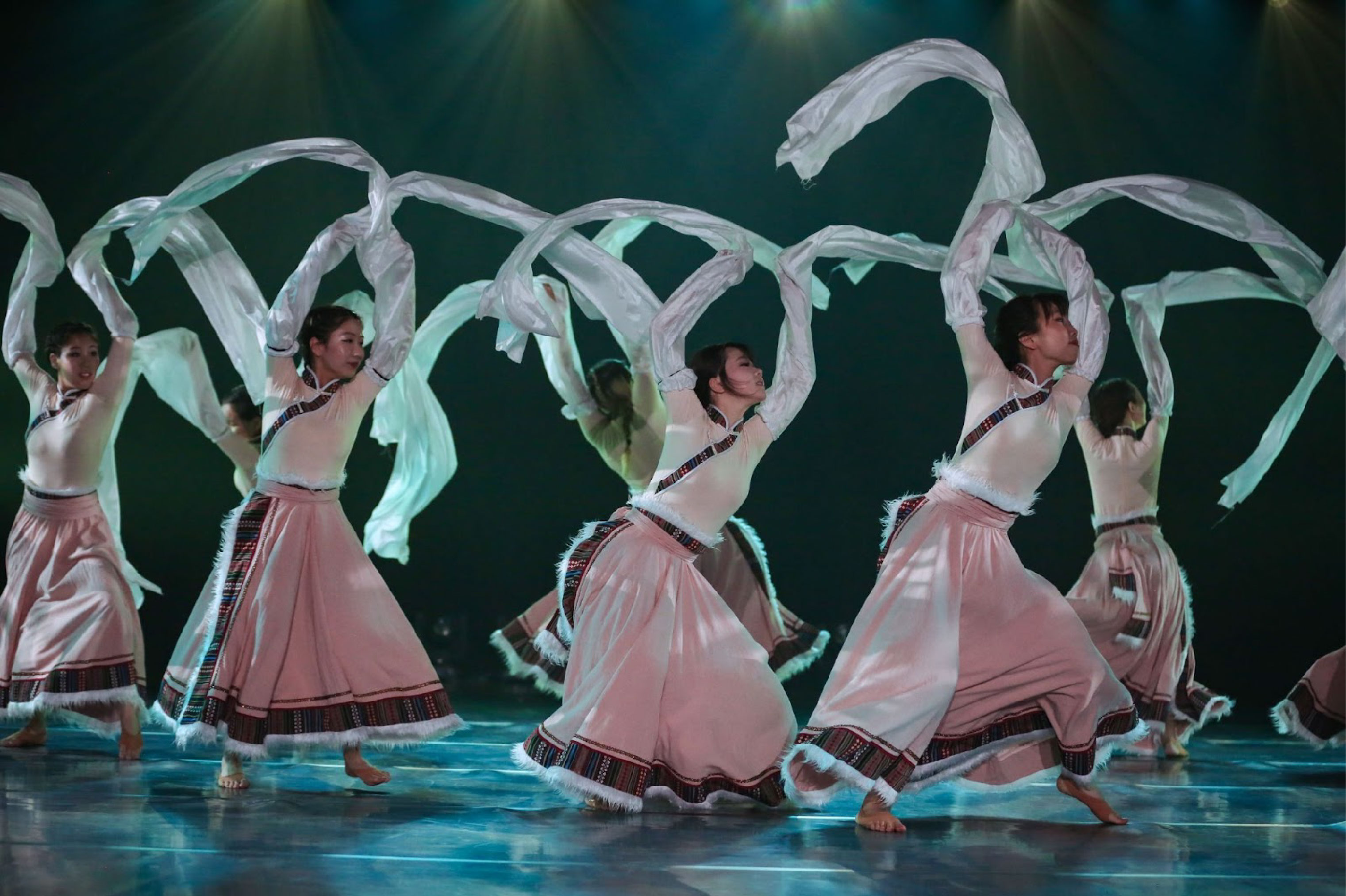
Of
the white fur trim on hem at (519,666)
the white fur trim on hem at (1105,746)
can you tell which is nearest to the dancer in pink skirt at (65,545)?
the white fur trim on hem at (519,666)

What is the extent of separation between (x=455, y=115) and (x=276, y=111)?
0.95m

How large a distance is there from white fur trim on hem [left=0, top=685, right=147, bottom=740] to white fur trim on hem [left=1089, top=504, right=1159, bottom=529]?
3.47 metres

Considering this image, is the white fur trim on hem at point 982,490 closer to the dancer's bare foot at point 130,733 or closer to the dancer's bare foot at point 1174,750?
the dancer's bare foot at point 1174,750

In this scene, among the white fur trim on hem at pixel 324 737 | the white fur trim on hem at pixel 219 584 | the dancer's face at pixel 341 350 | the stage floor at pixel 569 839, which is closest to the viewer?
the stage floor at pixel 569 839

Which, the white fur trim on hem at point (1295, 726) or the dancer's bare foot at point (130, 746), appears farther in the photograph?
the white fur trim on hem at point (1295, 726)

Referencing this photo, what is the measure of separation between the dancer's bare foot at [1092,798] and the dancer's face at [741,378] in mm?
1333

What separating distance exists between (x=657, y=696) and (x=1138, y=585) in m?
2.24

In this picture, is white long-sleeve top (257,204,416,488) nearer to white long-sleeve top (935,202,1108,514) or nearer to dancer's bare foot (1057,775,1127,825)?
white long-sleeve top (935,202,1108,514)

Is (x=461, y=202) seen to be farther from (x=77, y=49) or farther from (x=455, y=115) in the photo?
(x=77, y=49)

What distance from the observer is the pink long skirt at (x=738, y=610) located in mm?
4840

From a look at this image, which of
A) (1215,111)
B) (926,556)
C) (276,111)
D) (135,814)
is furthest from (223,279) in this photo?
(1215,111)

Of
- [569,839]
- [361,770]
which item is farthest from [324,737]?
[569,839]

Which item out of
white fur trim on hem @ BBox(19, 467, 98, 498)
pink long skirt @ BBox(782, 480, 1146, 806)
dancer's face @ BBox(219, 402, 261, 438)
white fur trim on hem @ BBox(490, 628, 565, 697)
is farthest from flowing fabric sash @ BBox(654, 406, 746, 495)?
white fur trim on hem @ BBox(19, 467, 98, 498)

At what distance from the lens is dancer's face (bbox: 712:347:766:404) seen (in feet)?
13.1
